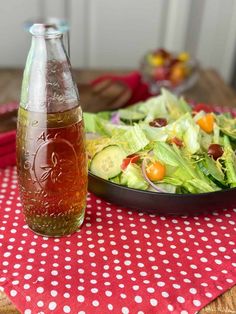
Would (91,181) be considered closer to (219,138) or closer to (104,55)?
(219,138)

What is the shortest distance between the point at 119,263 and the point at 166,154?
0.22 metres

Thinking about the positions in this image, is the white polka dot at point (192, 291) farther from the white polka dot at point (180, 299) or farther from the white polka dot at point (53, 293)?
the white polka dot at point (53, 293)

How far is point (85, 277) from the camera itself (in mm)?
708

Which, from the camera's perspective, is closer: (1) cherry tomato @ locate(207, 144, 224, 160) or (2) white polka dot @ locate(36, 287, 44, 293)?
(2) white polka dot @ locate(36, 287, 44, 293)

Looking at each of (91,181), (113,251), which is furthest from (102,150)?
(113,251)

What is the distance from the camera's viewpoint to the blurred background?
6.46 feet

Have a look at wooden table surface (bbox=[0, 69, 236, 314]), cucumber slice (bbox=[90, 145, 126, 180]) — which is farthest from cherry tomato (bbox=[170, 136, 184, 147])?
wooden table surface (bbox=[0, 69, 236, 314])

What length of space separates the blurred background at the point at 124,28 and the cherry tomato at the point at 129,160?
4.21 feet

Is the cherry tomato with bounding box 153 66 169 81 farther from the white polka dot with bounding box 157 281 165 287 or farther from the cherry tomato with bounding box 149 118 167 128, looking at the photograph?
the white polka dot with bounding box 157 281 165 287

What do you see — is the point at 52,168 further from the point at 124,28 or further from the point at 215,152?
the point at 124,28

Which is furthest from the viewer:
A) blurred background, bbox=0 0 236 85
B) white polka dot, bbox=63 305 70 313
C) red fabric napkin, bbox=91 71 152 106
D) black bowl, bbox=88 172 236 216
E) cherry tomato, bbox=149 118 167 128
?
blurred background, bbox=0 0 236 85

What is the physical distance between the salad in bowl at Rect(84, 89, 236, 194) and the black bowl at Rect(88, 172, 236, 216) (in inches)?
0.8

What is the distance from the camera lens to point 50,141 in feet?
2.44

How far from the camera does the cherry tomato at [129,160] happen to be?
2.79ft
